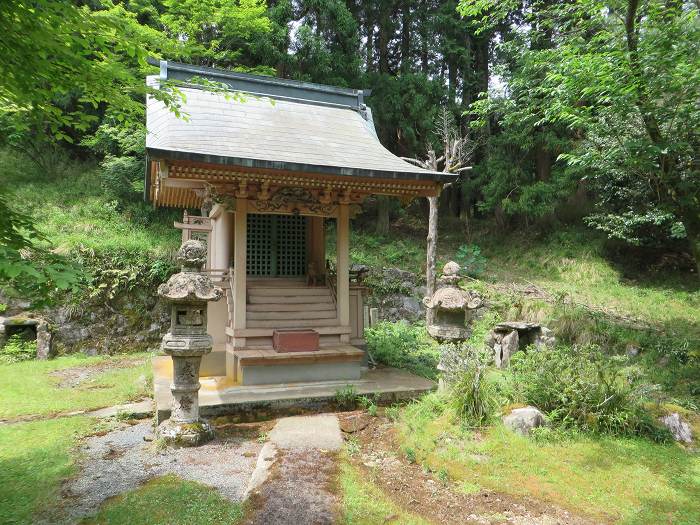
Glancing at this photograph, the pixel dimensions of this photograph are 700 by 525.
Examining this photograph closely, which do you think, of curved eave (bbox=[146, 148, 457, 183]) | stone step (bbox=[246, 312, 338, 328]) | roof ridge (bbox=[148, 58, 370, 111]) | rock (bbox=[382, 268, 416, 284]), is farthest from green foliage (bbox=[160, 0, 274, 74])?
stone step (bbox=[246, 312, 338, 328])

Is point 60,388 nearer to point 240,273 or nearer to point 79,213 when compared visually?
point 240,273

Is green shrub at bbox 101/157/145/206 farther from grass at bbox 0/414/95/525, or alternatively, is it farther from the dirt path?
the dirt path

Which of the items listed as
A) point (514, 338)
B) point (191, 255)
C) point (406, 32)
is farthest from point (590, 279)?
point (191, 255)

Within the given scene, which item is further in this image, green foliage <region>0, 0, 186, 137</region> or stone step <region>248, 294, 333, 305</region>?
stone step <region>248, 294, 333, 305</region>

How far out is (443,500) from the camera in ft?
13.1

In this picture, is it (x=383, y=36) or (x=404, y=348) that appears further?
(x=383, y=36)

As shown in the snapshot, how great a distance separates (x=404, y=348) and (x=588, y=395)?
17.2 feet

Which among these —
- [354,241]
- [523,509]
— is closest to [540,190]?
[354,241]

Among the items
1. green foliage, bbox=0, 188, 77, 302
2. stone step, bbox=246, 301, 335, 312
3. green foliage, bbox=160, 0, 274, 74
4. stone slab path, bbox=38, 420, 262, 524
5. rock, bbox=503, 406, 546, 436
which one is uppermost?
green foliage, bbox=160, 0, 274, 74

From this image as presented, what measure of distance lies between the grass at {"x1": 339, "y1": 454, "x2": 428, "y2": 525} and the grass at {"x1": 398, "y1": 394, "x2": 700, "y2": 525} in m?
0.75

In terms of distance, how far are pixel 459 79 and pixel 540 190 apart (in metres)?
7.64

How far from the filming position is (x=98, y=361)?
10.9 metres

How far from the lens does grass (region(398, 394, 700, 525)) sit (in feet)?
12.9

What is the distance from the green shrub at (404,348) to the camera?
8930mm
